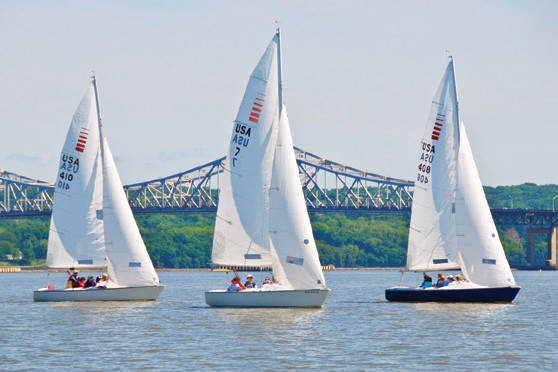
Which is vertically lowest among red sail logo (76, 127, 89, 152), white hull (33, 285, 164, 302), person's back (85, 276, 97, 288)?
white hull (33, 285, 164, 302)

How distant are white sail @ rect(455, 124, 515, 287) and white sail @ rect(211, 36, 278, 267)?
6939 mm

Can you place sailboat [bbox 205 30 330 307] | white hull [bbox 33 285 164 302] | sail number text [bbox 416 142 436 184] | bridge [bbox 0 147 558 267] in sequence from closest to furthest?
1. sailboat [bbox 205 30 330 307]
2. sail number text [bbox 416 142 436 184]
3. white hull [bbox 33 285 164 302]
4. bridge [bbox 0 147 558 267]

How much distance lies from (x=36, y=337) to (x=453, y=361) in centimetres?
1075

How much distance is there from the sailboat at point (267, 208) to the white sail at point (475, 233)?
557 cm

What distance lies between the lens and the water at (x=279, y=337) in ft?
91.6

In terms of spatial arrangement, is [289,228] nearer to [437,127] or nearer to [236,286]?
[236,286]

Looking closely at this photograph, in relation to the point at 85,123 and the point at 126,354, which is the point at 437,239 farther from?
the point at 126,354

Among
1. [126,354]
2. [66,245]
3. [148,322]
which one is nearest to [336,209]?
[66,245]

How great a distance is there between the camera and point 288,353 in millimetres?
29172

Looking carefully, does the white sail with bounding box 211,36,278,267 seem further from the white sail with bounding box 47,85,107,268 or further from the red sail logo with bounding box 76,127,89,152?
the red sail logo with bounding box 76,127,89,152

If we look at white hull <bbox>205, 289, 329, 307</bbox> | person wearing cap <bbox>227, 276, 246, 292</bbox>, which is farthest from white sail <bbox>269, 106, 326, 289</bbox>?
person wearing cap <bbox>227, 276, 246, 292</bbox>

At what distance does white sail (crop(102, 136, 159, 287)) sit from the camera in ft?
147

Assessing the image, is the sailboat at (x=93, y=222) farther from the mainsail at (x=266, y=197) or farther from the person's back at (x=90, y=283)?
the mainsail at (x=266, y=197)

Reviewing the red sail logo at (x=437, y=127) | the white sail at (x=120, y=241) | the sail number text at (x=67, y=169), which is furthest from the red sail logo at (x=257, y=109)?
the sail number text at (x=67, y=169)
